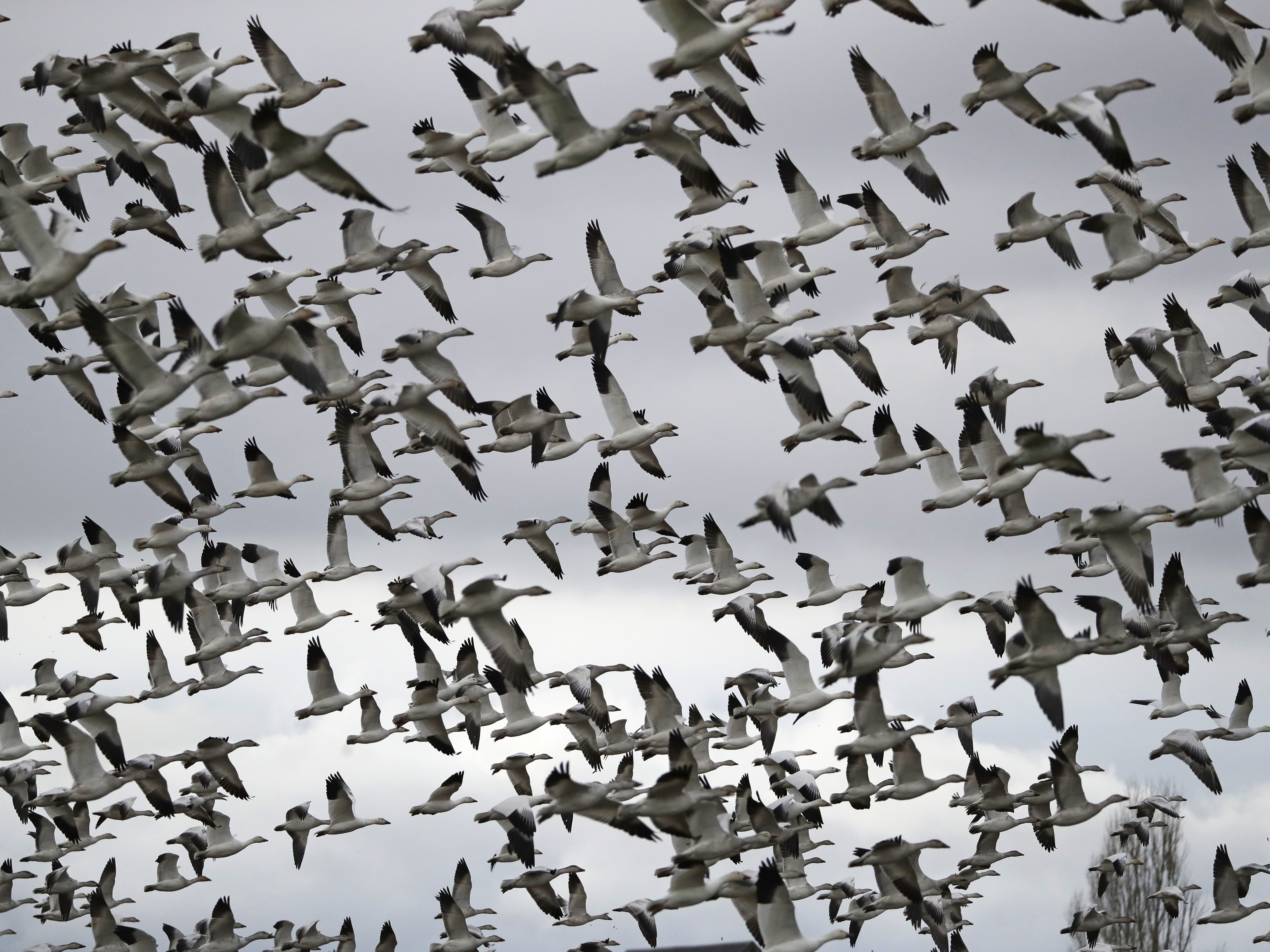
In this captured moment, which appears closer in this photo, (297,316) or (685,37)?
(685,37)

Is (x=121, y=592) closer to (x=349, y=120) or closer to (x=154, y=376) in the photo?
(x=154, y=376)

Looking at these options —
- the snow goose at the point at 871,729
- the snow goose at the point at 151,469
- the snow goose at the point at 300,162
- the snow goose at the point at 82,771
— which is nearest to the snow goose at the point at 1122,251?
the snow goose at the point at 871,729

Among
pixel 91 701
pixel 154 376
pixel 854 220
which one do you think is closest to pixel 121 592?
pixel 91 701

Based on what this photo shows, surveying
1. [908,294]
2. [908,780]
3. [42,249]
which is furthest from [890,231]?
[42,249]

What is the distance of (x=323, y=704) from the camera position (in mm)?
28172

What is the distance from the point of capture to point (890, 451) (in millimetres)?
26688

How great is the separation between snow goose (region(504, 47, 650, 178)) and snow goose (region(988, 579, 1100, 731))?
673cm

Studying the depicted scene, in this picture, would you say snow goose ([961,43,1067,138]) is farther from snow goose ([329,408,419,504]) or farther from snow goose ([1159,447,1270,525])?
snow goose ([329,408,419,504])

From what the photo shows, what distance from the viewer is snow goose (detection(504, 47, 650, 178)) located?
20.5 m

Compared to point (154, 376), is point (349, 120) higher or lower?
higher

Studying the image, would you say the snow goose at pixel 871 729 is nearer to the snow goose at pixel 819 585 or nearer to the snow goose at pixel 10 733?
the snow goose at pixel 819 585

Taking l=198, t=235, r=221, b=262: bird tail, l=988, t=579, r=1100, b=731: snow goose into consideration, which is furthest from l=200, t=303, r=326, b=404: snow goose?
l=988, t=579, r=1100, b=731: snow goose

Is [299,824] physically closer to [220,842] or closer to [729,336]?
[220,842]

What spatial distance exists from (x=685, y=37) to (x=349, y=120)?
12.9 feet
